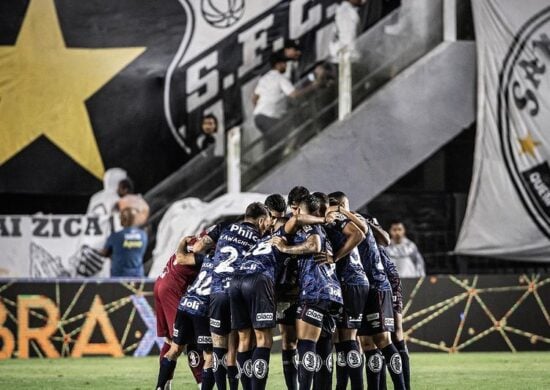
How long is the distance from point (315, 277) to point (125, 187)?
382 inches

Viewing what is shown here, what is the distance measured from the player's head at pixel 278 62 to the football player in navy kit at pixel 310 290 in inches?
385

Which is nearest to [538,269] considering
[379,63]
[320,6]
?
[379,63]

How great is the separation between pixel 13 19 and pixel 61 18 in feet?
2.54

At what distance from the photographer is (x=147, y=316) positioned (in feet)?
56.2

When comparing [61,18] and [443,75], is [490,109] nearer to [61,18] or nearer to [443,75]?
[443,75]

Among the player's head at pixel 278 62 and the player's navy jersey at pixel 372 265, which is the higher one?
the player's head at pixel 278 62

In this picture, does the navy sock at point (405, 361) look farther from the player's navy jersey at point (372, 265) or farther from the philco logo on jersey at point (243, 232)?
the philco logo on jersey at point (243, 232)

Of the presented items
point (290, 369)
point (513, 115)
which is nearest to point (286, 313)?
point (290, 369)

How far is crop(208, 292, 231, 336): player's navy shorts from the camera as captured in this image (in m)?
11.2

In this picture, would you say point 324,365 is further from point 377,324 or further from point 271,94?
point 271,94

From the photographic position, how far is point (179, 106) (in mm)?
20297

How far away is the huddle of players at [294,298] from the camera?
1066cm

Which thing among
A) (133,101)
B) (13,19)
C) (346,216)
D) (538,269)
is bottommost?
(538,269)

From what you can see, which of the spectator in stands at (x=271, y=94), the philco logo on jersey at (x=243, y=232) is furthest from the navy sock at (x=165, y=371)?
the spectator in stands at (x=271, y=94)
